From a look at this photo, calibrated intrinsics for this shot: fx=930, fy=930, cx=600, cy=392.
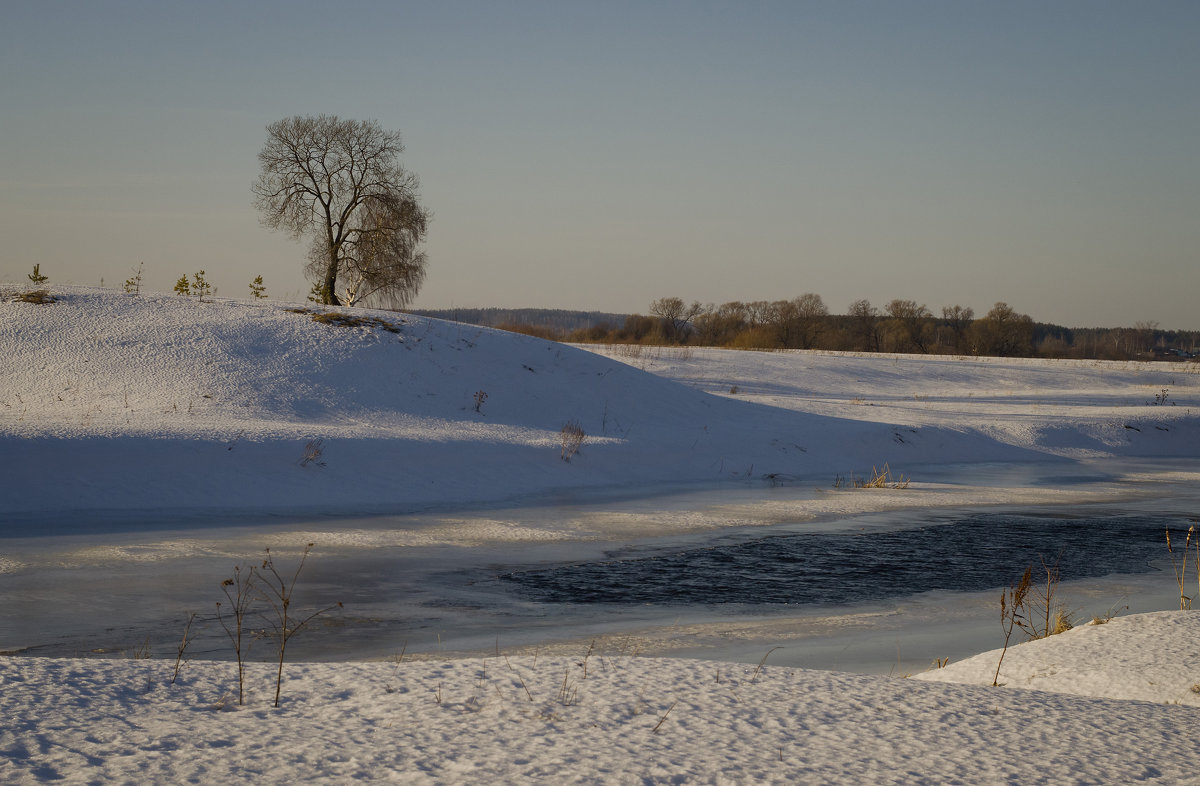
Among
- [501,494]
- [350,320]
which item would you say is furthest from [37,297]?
[501,494]

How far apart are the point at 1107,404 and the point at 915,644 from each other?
27477mm

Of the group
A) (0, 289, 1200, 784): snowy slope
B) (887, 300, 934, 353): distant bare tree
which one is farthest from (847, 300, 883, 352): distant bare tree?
(0, 289, 1200, 784): snowy slope

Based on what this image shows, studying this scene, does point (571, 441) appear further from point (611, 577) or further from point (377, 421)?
point (611, 577)

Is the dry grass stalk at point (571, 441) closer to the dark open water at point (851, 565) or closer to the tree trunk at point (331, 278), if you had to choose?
the dark open water at point (851, 565)

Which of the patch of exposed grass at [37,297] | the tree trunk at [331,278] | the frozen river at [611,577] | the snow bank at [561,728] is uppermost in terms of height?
the tree trunk at [331,278]

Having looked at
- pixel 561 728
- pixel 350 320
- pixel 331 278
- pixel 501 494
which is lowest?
pixel 501 494

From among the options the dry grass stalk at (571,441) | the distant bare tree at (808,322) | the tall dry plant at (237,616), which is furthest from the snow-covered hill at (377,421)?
the distant bare tree at (808,322)

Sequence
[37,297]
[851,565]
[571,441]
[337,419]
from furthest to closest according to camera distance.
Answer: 1. [37,297]
2. [337,419]
3. [571,441]
4. [851,565]

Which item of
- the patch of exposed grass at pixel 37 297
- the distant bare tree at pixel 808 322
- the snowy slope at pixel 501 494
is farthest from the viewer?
the distant bare tree at pixel 808 322

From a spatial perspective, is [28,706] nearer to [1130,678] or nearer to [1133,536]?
[1130,678]

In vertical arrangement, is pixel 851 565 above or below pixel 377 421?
below

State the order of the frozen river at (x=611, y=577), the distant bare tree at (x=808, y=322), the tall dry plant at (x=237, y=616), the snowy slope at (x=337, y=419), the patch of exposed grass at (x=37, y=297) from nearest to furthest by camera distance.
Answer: the tall dry plant at (x=237, y=616)
the frozen river at (x=611, y=577)
the snowy slope at (x=337, y=419)
the patch of exposed grass at (x=37, y=297)
the distant bare tree at (x=808, y=322)

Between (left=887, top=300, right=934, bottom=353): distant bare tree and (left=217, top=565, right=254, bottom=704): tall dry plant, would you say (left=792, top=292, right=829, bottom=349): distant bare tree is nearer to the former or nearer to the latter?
(left=887, top=300, right=934, bottom=353): distant bare tree

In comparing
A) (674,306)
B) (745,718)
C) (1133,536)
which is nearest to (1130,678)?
(745,718)
